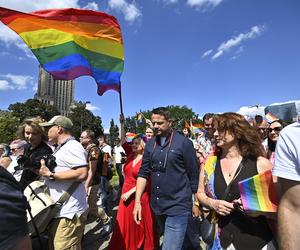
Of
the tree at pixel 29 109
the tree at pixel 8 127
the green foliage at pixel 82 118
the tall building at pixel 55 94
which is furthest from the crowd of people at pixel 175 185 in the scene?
the tall building at pixel 55 94

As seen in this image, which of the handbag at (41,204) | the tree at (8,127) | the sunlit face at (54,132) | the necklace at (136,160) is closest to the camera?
the handbag at (41,204)

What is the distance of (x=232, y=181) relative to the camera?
243cm

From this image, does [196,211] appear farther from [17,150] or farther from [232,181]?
[17,150]

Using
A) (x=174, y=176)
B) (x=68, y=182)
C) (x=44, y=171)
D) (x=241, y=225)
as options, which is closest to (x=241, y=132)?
(x=241, y=225)

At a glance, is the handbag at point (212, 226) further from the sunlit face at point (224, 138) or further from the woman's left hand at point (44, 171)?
the woman's left hand at point (44, 171)

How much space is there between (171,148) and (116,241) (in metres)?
1.99

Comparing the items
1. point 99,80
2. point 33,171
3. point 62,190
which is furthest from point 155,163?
point 99,80

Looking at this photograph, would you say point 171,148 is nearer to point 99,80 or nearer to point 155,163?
point 155,163

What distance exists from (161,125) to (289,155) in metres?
2.36

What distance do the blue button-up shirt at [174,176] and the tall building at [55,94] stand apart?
99.5m

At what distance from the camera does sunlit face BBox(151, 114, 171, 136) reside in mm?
3723

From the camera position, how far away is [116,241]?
457 cm

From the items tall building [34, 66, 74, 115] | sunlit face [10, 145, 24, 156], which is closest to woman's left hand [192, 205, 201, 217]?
sunlit face [10, 145, 24, 156]

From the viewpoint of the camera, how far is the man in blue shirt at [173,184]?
3.36 m
